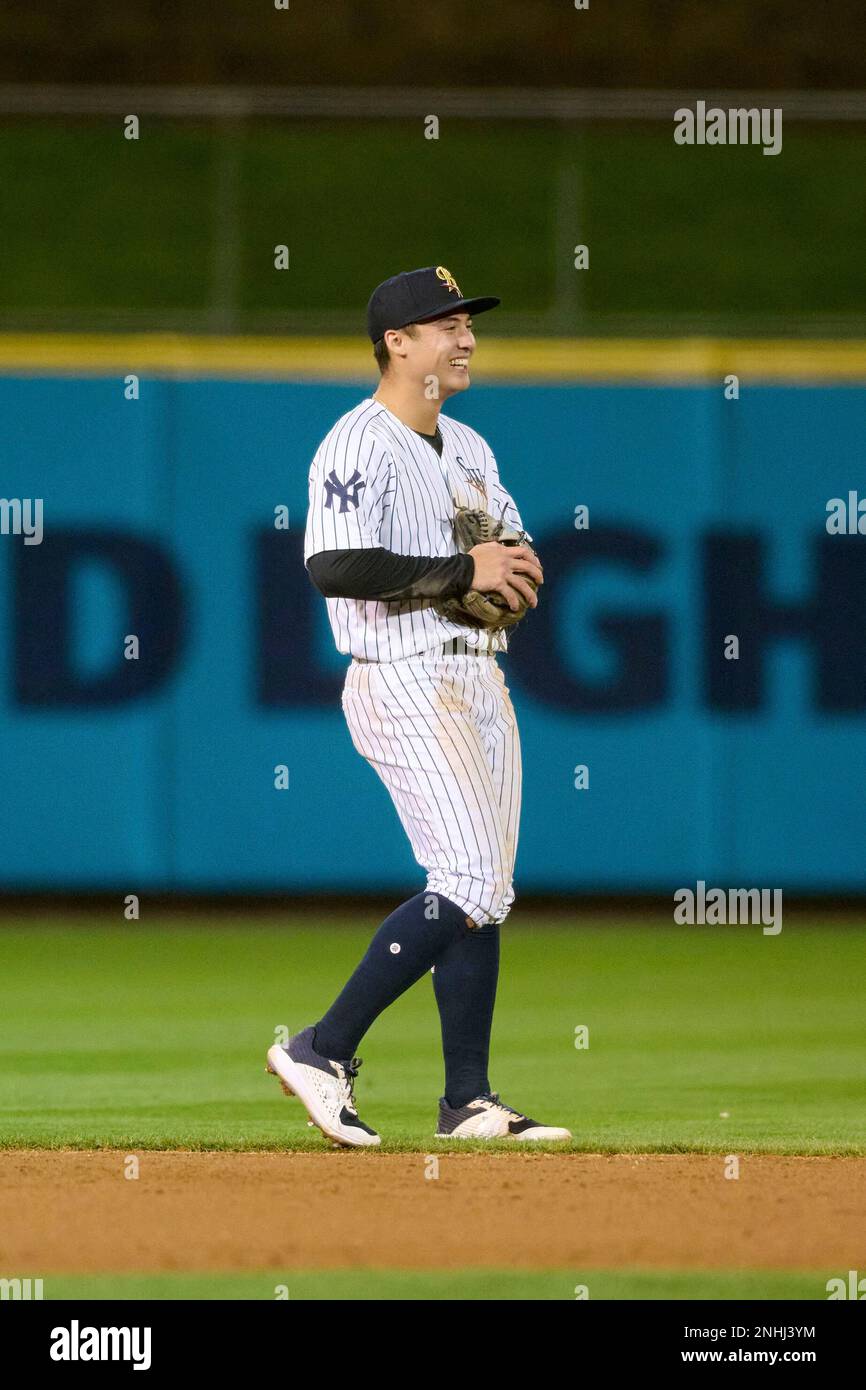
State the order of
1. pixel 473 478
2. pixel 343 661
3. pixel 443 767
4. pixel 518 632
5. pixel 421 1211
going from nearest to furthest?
pixel 421 1211 → pixel 443 767 → pixel 473 478 → pixel 518 632 → pixel 343 661

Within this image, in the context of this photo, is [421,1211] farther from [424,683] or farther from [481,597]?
[481,597]

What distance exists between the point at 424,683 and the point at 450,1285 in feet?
5.21

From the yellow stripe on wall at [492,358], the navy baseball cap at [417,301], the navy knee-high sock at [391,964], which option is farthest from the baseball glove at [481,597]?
the yellow stripe on wall at [492,358]

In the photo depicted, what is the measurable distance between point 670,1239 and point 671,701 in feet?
21.0

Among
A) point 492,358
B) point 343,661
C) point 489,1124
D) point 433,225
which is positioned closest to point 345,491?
point 489,1124

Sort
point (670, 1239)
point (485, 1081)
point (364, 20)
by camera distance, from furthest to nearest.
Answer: point (364, 20) → point (485, 1081) → point (670, 1239)

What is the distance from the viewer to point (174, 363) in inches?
418

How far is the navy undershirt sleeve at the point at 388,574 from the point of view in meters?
4.91

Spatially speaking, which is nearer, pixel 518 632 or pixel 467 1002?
pixel 467 1002

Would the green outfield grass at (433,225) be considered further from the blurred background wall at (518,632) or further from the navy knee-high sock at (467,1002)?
the navy knee-high sock at (467,1002)

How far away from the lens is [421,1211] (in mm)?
4406

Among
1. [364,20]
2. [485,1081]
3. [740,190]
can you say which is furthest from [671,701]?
[364,20]

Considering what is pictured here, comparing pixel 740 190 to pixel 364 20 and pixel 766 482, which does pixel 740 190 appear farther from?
pixel 766 482

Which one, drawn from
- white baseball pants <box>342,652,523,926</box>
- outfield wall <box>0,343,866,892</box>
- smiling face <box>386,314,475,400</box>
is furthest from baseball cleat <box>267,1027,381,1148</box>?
outfield wall <box>0,343,866,892</box>
